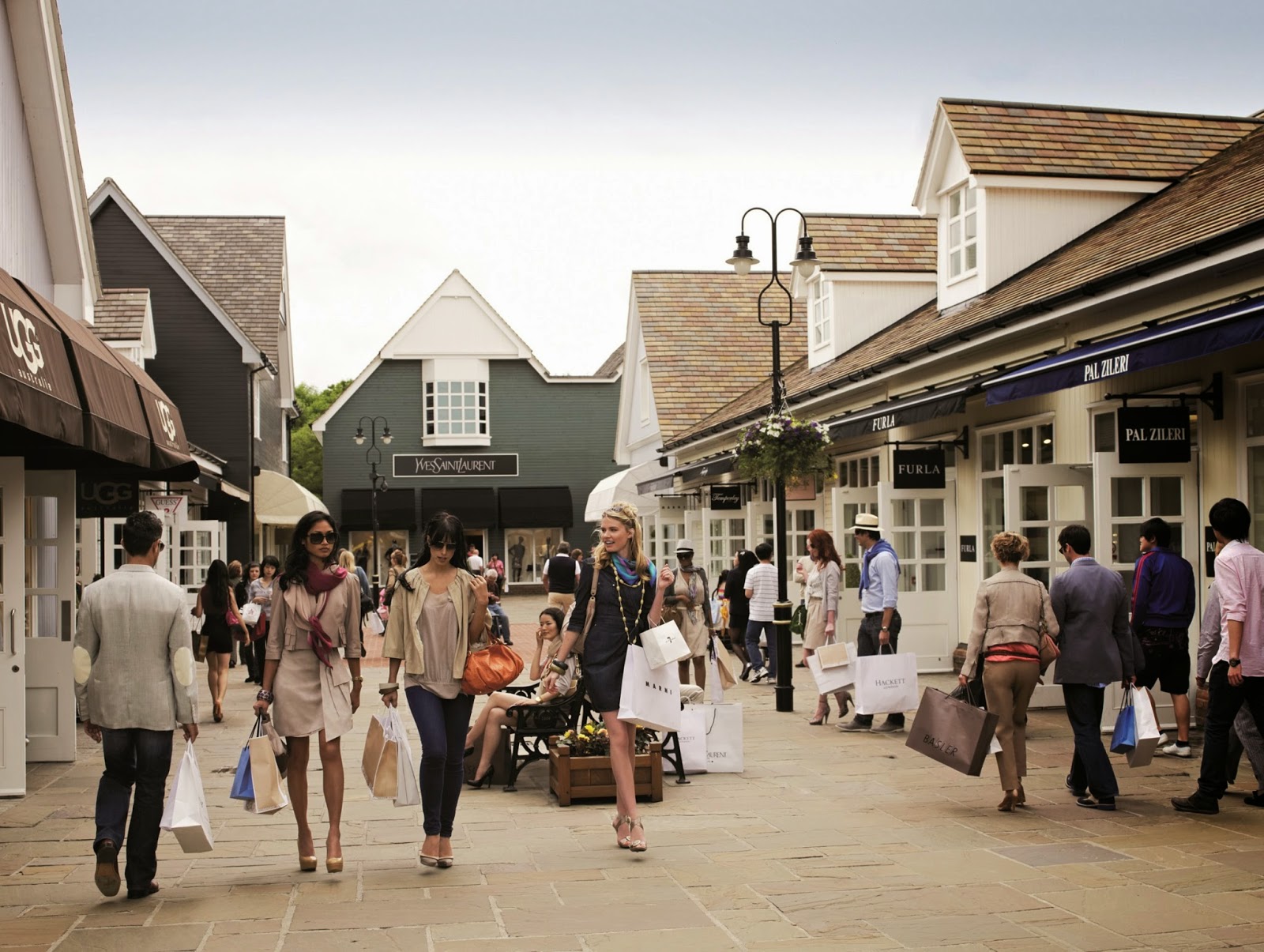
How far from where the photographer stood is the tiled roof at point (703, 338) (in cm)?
3080

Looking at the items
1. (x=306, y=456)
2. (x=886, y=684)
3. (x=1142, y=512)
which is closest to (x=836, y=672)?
(x=886, y=684)

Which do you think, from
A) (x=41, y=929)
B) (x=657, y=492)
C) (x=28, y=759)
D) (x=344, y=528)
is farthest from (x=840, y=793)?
(x=344, y=528)

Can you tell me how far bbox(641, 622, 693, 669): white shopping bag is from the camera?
7.47 metres

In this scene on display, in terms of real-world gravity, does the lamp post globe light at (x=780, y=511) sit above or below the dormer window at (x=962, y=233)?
below

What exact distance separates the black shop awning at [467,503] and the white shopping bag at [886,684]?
32445mm

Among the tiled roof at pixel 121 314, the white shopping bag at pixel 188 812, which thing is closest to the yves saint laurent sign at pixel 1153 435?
the white shopping bag at pixel 188 812

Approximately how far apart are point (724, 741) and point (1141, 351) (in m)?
4.04

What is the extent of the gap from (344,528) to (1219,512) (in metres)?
36.7

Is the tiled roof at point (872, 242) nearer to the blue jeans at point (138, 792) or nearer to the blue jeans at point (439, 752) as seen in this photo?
the blue jeans at point (439, 752)

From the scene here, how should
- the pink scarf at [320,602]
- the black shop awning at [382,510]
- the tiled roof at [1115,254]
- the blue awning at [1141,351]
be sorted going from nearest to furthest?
the pink scarf at [320,602]
the blue awning at [1141,351]
the tiled roof at [1115,254]
the black shop awning at [382,510]

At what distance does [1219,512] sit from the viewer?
8.16 meters

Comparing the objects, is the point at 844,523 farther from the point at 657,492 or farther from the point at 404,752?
the point at 404,752

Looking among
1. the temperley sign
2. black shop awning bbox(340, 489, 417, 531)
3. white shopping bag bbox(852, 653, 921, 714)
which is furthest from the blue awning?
the temperley sign

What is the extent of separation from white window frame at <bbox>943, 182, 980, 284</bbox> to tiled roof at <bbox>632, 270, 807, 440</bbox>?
11711 mm
